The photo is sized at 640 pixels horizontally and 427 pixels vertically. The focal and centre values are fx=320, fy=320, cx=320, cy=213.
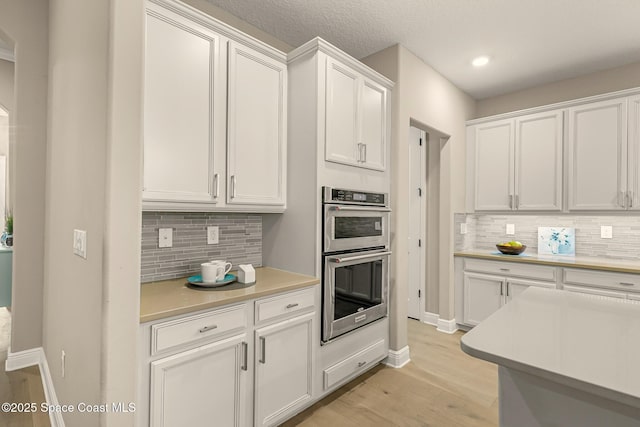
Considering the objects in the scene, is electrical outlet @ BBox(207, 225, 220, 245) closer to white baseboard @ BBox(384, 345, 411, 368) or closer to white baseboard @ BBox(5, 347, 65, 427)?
white baseboard @ BBox(5, 347, 65, 427)

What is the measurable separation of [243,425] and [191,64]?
81.1 inches

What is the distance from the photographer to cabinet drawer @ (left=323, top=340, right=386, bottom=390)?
2.27 m

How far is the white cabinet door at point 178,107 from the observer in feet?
5.64

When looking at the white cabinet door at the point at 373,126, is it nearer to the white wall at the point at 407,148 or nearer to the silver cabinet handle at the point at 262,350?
the white wall at the point at 407,148

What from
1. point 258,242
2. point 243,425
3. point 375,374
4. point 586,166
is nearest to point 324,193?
point 258,242

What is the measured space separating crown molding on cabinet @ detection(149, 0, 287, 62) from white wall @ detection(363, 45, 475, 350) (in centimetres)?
115

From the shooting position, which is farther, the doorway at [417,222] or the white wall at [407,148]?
the doorway at [417,222]

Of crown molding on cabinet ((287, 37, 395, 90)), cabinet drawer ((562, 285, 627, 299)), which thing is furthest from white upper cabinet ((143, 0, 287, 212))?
cabinet drawer ((562, 285, 627, 299))

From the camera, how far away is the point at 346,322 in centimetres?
237

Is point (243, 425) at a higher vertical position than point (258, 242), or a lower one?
lower

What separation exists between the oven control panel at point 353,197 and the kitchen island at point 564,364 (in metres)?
1.24

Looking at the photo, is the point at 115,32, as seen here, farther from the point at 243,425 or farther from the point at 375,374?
the point at 375,374

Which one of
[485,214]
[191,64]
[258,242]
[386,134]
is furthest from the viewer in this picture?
[485,214]

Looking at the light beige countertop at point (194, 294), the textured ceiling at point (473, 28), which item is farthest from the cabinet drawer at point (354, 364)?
the textured ceiling at point (473, 28)
